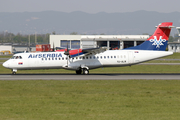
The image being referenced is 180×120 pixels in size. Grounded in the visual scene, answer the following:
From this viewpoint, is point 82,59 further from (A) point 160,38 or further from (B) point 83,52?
(A) point 160,38

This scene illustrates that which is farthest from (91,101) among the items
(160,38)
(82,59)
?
(160,38)

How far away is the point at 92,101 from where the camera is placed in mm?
16594

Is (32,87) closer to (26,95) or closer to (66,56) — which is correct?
(26,95)

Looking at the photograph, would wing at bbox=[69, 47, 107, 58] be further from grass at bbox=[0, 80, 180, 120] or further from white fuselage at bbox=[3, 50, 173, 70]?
grass at bbox=[0, 80, 180, 120]

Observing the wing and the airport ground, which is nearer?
the airport ground

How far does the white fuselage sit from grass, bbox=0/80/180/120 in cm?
816

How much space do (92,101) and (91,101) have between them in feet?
0.21

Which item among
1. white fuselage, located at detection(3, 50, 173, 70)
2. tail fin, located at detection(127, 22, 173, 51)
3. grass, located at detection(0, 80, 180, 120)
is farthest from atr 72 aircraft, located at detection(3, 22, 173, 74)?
grass, located at detection(0, 80, 180, 120)

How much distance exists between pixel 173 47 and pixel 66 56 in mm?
101876

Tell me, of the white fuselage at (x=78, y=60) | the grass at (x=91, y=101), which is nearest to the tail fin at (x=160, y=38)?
the white fuselage at (x=78, y=60)

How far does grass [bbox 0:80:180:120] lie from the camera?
13125 millimetres

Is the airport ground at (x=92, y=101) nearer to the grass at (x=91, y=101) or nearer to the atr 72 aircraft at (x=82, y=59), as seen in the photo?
the grass at (x=91, y=101)

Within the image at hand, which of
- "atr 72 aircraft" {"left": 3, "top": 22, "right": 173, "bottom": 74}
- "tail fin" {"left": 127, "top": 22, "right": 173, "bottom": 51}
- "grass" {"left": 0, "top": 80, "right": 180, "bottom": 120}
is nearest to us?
A: "grass" {"left": 0, "top": 80, "right": 180, "bottom": 120}

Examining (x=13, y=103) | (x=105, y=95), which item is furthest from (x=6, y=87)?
(x=105, y=95)
